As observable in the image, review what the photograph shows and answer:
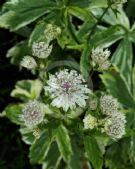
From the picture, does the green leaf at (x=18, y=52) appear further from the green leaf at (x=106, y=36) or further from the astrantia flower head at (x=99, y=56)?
the astrantia flower head at (x=99, y=56)

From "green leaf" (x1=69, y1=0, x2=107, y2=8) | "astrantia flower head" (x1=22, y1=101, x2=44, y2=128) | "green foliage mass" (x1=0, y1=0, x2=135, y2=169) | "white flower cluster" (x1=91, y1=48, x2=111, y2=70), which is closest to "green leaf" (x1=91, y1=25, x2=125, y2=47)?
"green foliage mass" (x1=0, y1=0, x2=135, y2=169)

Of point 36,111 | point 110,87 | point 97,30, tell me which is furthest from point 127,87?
point 36,111

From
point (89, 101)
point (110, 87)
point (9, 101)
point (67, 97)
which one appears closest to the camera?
point (67, 97)

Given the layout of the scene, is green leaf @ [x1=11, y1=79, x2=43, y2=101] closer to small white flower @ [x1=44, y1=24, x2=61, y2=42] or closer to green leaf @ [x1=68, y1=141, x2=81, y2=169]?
green leaf @ [x1=68, y1=141, x2=81, y2=169]

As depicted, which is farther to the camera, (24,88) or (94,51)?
(24,88)

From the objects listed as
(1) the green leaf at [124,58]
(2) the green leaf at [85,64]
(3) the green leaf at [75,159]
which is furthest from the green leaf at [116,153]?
(2) the green leaf at [85,64]

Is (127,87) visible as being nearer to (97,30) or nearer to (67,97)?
(97,30)

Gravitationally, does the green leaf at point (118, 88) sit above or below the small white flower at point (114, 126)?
above
